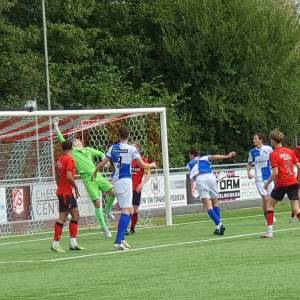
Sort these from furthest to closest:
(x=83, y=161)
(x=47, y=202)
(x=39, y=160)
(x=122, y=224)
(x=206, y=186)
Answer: (x=39, y=160)
(x=47, y=202)
(x=83, y=161)
(x=206, y=186)
(x=122, y=224)

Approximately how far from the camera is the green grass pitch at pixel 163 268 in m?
11.3

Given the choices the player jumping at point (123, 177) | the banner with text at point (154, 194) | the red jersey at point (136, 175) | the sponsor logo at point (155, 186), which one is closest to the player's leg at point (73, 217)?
the player jumping at point (123, 177)

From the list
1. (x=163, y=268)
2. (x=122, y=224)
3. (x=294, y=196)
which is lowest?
(x=163, y=268)

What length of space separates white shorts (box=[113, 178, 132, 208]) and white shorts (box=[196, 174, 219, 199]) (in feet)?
12.9

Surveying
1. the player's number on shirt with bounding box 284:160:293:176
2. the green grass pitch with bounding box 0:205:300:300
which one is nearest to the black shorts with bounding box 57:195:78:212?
the green grass pitch with bounding box 0:205:300:300

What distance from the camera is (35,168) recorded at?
26.0m

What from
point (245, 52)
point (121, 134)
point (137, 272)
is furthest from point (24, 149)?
point (245, 52)

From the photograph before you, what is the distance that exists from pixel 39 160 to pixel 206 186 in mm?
6532

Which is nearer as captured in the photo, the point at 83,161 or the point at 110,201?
the point at 83,161

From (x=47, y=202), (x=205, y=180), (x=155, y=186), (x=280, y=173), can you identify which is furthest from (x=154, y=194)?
(x=280, y=173)

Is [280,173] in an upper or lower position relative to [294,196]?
upper

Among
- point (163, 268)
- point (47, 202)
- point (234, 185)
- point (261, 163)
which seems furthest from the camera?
point (234, 185)

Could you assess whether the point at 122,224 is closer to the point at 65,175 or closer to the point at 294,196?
the point at 65,175

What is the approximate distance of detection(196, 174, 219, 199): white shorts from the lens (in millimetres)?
20719
